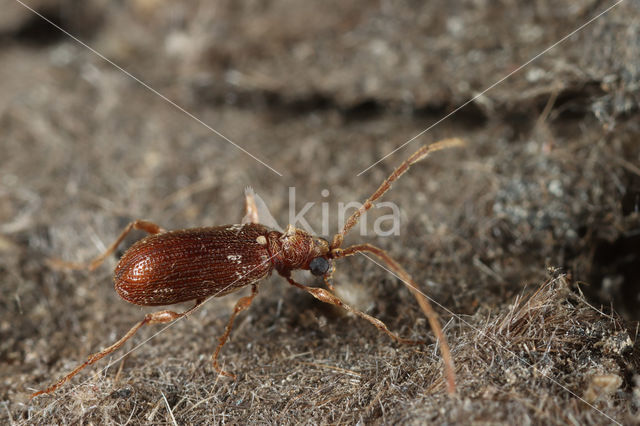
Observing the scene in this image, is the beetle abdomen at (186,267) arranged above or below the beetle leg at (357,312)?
above

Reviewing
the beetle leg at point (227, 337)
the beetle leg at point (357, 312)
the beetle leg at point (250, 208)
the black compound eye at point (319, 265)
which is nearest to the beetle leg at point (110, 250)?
the beetle leg at point (250, 208)

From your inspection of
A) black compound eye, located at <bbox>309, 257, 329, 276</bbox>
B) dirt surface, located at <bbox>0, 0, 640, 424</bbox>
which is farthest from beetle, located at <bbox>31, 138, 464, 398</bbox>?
dirt surface, located at <bbox>0, 0, 640, 424</bbox>

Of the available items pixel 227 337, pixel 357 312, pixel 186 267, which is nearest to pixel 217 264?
pixel 186 267

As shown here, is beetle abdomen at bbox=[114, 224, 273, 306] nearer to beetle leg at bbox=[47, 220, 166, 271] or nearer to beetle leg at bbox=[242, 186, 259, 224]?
beetle leg at bbox=[47, 220, 166, 271]

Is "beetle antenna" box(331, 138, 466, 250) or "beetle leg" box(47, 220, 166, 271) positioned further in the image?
"beetle leg" box(47, 220, 166, 271)

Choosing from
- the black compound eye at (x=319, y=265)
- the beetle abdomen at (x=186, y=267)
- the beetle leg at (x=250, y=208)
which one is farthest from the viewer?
the beetle leg at (x=250, y=208)

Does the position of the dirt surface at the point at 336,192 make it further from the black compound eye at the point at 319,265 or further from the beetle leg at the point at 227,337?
the black compound eye at the point at 319,265

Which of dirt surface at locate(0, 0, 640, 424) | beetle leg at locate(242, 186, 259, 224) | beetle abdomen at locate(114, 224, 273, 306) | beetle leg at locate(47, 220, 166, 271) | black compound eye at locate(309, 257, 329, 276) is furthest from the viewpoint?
beetle leg at locate(242, 186, 259, 224)

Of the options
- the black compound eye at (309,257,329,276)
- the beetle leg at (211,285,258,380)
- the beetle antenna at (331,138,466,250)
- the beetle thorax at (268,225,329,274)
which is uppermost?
the beetle antenna at (331,138,466,250)

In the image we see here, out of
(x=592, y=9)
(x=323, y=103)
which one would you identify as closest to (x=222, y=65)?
(x=323, y=103)
